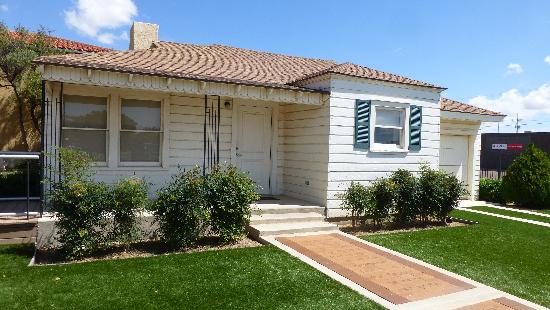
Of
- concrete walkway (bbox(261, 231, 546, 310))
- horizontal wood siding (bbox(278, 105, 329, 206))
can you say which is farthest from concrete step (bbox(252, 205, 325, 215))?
concrete walkway (bbox(261, 231, 546, 310))

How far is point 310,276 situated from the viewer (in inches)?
231

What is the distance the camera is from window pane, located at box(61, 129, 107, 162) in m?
8.91

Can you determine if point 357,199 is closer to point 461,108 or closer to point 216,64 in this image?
point 216,64

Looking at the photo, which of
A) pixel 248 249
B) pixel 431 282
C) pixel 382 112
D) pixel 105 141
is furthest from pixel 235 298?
pixel 382 112

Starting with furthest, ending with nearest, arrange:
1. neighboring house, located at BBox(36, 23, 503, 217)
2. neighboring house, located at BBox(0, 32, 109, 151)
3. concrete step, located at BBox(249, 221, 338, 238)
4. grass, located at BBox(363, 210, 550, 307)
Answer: neighboring house, located at BBox(0, 32, 109, 151) < neighboring house, located at BBox(36, 23, 503, 217) < concrete step, located at BBox(249, 221, 338, 238) < grass, located at BBox(363, 210, 550, 307)

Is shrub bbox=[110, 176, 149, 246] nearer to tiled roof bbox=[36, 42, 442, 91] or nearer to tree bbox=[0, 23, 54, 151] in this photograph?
tiled roof bbox=[36, 42, 442, 91]

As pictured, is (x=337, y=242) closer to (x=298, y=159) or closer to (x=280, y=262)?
(x=280, y=262)

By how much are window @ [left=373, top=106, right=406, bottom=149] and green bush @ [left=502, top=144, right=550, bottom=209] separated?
244 inches

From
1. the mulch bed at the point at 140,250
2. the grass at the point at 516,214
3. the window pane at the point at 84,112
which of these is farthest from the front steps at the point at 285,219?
the grass at the point at 516,214

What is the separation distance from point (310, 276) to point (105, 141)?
599cm

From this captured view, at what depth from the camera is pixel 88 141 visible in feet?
29.8

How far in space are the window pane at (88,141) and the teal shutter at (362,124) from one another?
6.05 m

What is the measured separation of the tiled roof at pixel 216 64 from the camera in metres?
8.38

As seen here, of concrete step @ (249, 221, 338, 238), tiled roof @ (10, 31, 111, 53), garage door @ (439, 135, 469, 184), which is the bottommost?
concrete step @ (249, 221, 338, 238)
